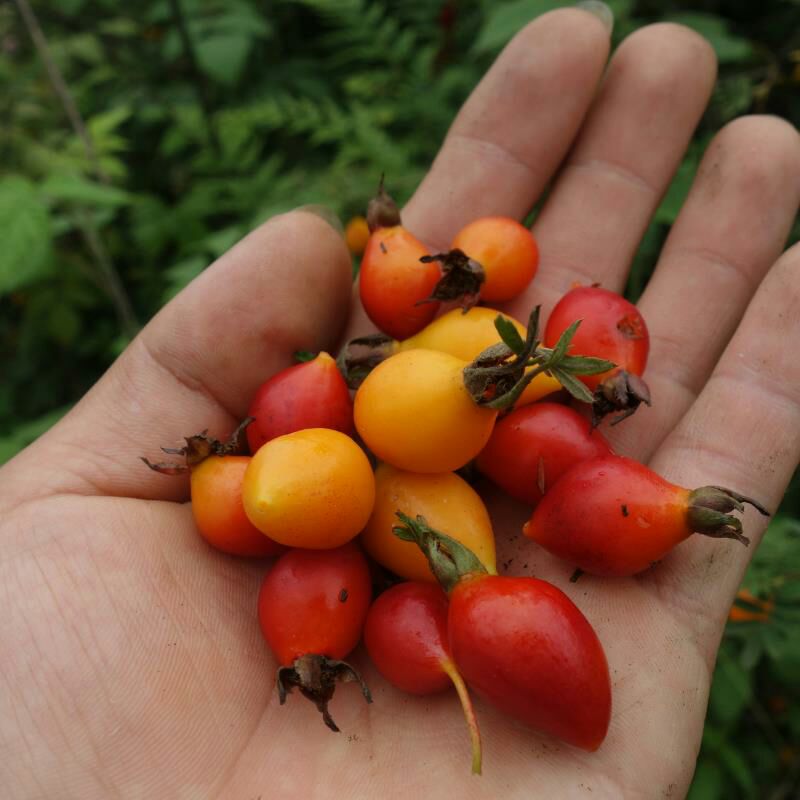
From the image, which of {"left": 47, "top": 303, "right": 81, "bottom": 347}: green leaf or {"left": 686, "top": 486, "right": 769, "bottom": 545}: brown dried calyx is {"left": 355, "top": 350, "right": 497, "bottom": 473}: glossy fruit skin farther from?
{"left": 47, "top": 303, "right": 81, "bottom": 347}: green leaf

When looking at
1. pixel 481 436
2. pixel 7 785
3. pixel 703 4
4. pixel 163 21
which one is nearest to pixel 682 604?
pixel 481 436

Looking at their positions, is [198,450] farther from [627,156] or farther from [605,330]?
[627,156]

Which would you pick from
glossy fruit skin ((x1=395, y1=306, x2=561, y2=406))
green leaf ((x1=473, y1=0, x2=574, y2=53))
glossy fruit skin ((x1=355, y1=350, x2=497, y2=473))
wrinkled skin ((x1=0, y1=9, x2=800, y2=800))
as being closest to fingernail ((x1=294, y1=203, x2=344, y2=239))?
wrinkled skin ((x1=0, y1=9, x2=800, y2=800))

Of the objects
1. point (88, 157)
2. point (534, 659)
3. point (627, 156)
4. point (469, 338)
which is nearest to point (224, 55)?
point (88, 157)

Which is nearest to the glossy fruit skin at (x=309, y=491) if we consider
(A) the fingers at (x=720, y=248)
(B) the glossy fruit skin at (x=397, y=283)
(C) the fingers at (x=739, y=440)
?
(B) the glossy fruit skin at (x=397, y=283)

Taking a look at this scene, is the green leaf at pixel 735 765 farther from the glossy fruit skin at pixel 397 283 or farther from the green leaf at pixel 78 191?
the green leaf at pixel 78 191
